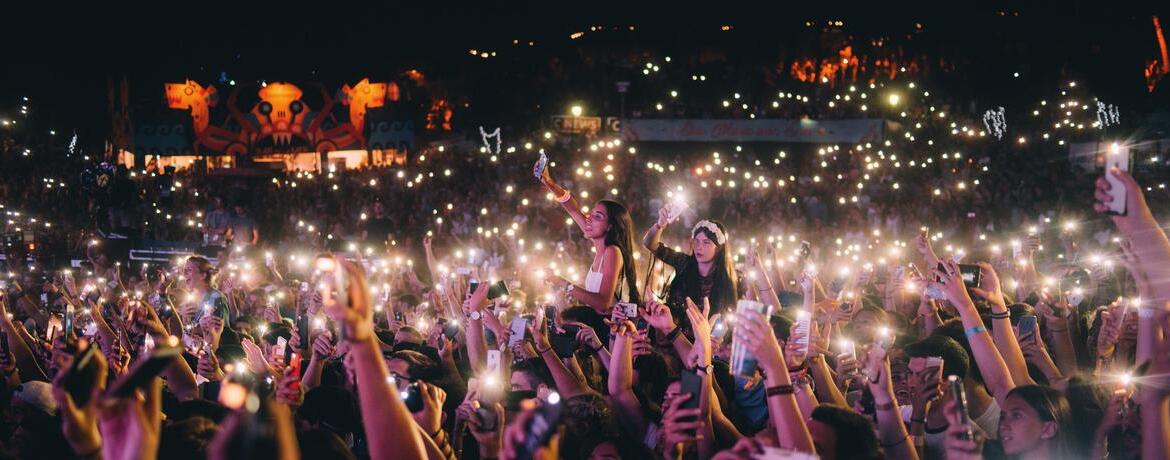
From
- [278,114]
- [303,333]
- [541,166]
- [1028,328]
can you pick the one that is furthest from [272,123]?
[1028,328]

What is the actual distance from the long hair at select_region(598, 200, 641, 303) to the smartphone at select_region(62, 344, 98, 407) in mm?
3564

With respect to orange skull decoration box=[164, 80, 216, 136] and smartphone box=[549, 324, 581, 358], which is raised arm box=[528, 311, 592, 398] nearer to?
smartphone box=[549, 324, 581, 358]

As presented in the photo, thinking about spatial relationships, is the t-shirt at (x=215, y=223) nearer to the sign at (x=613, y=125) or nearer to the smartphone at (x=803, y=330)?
the sign at (x=613, y=125)

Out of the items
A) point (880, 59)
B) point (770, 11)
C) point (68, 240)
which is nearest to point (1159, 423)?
point (68, 240)

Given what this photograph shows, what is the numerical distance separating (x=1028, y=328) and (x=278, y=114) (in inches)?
778

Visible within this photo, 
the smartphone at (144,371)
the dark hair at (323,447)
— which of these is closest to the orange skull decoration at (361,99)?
the dark hair at (323,447)

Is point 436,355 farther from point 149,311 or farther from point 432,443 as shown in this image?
point 432,443

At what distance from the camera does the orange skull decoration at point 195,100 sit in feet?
70.5

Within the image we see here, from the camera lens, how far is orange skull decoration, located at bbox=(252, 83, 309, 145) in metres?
21.6

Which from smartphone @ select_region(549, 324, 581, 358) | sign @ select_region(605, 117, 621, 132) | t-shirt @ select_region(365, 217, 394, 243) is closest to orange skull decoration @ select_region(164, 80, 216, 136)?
t-shirt @ select_region(365, 217, 394, 243)

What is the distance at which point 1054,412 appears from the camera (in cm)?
330

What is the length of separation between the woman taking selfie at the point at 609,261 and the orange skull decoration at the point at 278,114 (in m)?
17.6

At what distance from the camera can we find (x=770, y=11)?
104ft

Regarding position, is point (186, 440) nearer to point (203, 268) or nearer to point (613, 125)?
point (203, 268)
